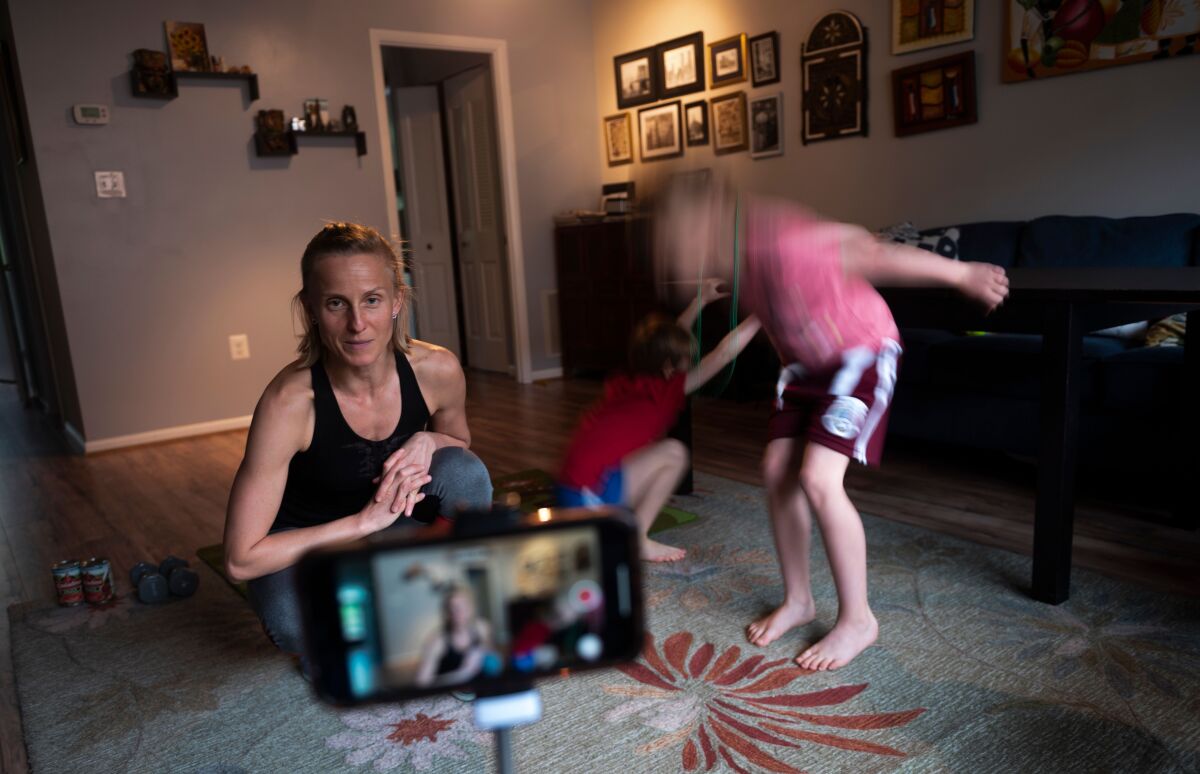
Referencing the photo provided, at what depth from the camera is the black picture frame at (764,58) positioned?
4.48 metres

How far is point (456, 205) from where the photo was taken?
5984mm

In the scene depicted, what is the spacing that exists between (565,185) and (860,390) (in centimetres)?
425

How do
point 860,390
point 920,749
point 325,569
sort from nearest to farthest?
1. point 325,569
2. point 920,749
3. point 860,390

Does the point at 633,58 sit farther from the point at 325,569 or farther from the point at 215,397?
the point at 325,569

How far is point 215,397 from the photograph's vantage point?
14.4 ft

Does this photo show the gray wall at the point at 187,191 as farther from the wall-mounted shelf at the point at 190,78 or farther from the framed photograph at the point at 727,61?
the framed photograph at the point at 727,61

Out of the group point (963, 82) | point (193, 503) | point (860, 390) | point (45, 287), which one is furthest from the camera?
point (45, 287)

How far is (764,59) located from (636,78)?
3.39 ft

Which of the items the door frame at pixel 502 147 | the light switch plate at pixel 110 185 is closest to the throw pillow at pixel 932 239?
the door frame at pixel 502 147

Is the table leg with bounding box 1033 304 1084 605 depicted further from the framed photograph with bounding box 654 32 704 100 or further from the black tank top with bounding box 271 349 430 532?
the framed photograph with bounding box 654 32 704 100

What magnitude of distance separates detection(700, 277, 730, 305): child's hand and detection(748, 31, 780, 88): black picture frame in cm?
321

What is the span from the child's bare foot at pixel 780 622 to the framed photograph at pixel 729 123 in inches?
138

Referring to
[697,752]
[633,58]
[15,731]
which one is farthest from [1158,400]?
[633,58]

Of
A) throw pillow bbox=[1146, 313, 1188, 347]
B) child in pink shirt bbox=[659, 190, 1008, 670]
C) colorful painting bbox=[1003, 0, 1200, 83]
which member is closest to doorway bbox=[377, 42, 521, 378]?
colorful painting bbox=[1003, 0, 1200, 83]
